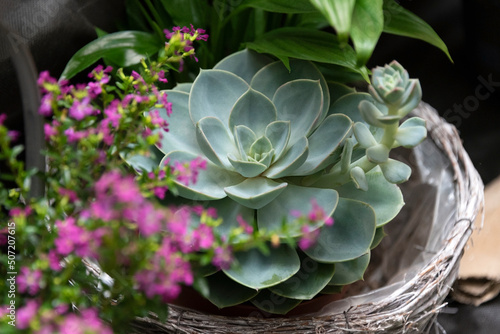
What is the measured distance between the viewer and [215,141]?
0.59m

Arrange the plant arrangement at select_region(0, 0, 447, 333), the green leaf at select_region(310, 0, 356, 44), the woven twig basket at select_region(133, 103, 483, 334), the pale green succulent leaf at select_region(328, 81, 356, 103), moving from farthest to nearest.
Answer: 1. the pale green succulent leaf at select_region(328, 81, 356, 103)
2. the woven twig basket at select_region(133, 103, 483, 334)
3. the green leaf at select_region(310, 0, 356, 44)
4. the plant arrangement at select_region(0, 0, 447, 333)

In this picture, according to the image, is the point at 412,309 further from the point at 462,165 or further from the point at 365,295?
the point at 462,165

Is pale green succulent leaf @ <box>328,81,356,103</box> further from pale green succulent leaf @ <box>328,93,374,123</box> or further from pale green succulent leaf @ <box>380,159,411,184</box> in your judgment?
pale green succulent leaf @ <box>380,159,411,184</box>

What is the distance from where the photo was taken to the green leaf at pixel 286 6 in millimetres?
646

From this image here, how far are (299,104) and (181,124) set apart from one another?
138 mm

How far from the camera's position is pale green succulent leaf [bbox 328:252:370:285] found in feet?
1.94

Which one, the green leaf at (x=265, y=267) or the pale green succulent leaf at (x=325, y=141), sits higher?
the pale green succulent leaf at (x=325, y=141)

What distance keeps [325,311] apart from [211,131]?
0.26 metres

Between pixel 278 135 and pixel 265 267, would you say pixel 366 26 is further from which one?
pixel 265 267

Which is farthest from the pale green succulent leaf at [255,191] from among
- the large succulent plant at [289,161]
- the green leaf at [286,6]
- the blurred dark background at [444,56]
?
the blurred dark background at [444,56]

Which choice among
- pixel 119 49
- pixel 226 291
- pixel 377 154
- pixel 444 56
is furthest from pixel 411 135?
pixel 444 56

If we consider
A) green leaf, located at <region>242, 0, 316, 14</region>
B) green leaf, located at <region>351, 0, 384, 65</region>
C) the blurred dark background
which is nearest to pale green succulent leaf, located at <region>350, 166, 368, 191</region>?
green leaf, located at <region>351, 0, 384, 65</region>

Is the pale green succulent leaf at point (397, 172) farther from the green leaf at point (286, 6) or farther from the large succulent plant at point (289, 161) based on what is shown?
the green leaf at point (286, 6)

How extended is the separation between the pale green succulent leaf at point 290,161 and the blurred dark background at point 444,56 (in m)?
0.39
